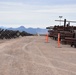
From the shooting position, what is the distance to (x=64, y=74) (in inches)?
464

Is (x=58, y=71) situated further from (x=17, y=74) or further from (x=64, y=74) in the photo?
(x=17, y=74)

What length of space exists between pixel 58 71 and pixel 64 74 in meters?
0.76

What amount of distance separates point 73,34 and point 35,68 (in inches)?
737

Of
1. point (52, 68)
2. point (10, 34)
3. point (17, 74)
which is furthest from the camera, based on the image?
point (10, 34)

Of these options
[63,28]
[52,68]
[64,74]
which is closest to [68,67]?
[52,68]

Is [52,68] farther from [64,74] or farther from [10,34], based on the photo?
[10,34]

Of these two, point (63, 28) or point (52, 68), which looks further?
point (63, 28)

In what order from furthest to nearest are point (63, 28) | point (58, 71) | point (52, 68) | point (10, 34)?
point (10, 34), point (63, 28), point (52, 68), point (58, 71)

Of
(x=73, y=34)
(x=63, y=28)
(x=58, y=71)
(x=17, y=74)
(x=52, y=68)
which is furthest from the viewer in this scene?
(x=63, y=28)

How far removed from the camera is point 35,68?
13.3m

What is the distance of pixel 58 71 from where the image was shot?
12.5 metres

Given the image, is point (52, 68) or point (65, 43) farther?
point (65, 43)

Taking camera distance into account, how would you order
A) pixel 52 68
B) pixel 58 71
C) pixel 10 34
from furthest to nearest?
pixel 10 34 → pixel 52 68 → pixel 58 71

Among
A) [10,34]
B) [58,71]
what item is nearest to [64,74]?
[58,71]
